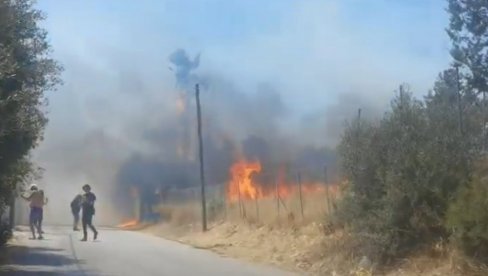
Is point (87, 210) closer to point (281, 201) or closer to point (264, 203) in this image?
point (281, 201)

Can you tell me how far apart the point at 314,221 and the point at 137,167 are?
29.7 m

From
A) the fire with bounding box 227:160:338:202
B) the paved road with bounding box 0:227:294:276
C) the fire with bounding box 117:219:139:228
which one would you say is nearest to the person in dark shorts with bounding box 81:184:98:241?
the paved road with bounding box 0:227:294:276

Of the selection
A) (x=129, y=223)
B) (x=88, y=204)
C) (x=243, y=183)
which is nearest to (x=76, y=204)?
(x=88, y=204)

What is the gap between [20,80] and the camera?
14898 mm

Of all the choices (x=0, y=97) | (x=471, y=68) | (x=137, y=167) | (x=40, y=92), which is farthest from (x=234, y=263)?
(x=137, y=167)

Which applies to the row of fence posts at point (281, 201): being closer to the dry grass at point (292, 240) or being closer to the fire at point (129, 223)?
the dry grass at point (292, 240)

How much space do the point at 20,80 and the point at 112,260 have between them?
535cm

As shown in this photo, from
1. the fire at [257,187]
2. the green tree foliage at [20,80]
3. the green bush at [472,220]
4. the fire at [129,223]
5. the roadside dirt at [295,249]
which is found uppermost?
the green tree foliage at [20,80]

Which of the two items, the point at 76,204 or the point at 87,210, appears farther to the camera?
the point at 76,204

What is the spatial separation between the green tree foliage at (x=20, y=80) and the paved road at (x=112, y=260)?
200 centimetres

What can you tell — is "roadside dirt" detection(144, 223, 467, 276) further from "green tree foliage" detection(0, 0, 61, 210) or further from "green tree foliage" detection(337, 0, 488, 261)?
"green tree foliage" detection(0, 0, 61, 210)

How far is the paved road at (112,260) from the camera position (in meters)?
16.2

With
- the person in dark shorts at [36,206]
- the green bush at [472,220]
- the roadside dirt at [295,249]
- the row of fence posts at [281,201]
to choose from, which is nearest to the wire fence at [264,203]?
the row of fence posts at [281,201]

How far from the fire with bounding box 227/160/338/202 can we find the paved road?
491cm
